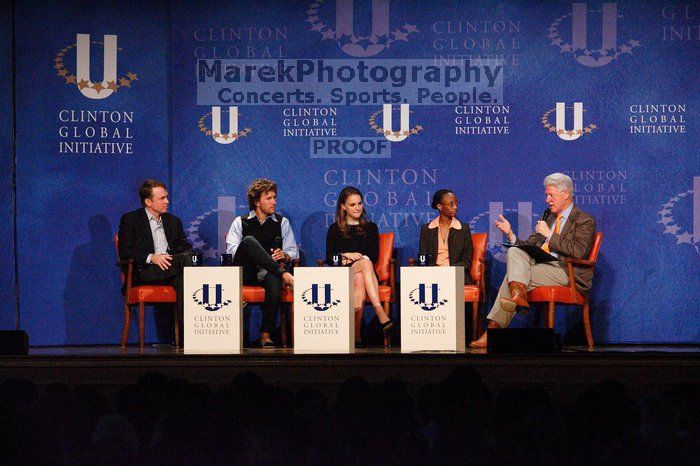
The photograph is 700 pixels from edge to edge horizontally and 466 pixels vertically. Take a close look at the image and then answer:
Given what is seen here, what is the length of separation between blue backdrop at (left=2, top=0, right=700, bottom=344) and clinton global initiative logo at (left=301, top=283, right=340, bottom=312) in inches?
73.9

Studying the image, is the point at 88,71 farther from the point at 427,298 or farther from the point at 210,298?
the point at 427,298

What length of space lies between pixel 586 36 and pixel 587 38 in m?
0.02

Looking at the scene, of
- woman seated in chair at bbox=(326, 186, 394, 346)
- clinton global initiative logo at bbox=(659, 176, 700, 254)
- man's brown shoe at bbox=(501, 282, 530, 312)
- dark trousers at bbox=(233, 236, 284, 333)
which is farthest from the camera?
clinton global initiative logo at bbox=(659, 176, 700, 254)

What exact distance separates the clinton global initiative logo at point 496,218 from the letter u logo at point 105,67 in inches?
120

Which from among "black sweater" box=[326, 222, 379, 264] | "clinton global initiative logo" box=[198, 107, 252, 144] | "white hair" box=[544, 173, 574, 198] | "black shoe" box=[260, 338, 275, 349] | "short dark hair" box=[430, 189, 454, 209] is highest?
"clinton global initiative logo" box=[198, 107, 252, 144]

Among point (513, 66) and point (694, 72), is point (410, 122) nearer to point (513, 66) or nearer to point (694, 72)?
point (513, 66)

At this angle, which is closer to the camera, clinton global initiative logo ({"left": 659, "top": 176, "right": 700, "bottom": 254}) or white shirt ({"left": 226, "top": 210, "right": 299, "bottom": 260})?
white shirt ({"left": 226, "top": 210, "right": 299, "bottom": 260})

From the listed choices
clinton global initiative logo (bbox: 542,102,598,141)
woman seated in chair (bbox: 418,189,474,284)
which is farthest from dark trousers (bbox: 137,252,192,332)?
clinton global initiative logo (bbox: 542,102,598,141)

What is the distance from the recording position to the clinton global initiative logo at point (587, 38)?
6633 mm

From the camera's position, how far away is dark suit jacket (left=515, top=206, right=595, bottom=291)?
5.75 metres

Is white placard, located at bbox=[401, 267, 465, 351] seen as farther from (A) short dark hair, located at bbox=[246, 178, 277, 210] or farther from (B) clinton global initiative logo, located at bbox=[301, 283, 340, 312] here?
(A) short dark hair, located at bbox=[246, 178, 277, 210]

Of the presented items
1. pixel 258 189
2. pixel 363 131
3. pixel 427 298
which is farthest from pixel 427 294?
pixel 363 131

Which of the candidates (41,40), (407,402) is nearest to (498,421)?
(407,402)

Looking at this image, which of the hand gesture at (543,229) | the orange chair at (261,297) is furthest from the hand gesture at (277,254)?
the hand gesture at (543,229)
